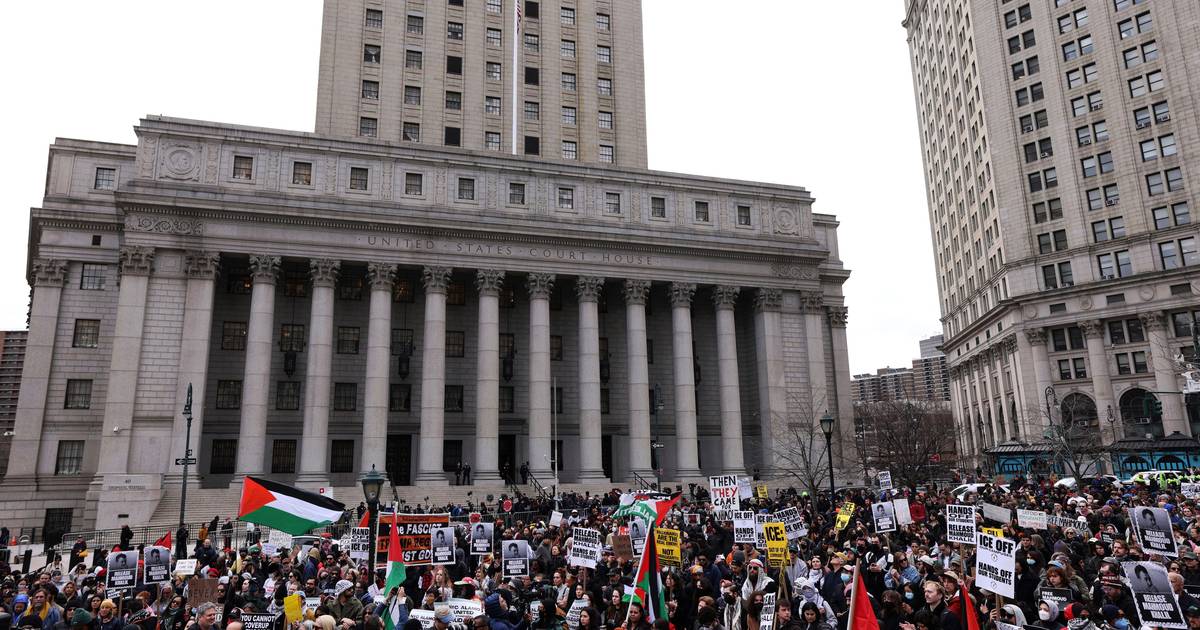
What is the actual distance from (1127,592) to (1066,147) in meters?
73.7

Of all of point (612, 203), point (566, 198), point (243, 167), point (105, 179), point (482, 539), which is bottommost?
point (482, 539)

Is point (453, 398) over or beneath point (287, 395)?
beneath

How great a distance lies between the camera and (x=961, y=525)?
16.3 meters

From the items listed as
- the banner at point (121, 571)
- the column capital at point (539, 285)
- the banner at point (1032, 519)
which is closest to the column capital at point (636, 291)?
the column capital at point (539, 285)

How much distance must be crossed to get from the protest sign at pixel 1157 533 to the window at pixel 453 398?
40748 millimetres

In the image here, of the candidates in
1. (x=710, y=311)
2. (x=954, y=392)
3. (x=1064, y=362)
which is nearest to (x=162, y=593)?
(x=710, y=311)

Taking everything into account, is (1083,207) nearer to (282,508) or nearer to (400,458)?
(400,458)

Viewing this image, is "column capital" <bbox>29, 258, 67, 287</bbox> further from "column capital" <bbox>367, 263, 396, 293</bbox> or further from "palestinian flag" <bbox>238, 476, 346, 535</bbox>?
"palestinian flag" <bbox>238, 476, 346, 535</bbox>

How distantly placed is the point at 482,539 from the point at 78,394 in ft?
125

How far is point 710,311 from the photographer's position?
56906 millimetres

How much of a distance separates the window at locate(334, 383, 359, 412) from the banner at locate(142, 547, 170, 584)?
3180cm

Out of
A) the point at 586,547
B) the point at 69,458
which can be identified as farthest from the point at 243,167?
the point at 586,547

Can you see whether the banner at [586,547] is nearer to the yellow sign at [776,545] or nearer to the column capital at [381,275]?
the yellow sign at [776,545]

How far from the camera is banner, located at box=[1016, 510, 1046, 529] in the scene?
1900 cm
